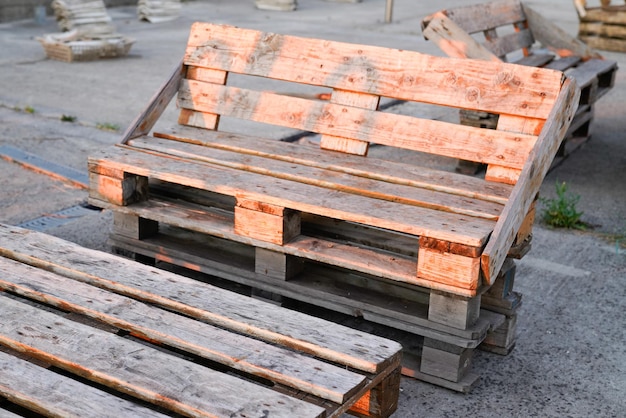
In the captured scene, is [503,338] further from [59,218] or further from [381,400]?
[59,218]

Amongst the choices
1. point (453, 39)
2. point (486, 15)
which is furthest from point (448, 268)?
point (486, 15)

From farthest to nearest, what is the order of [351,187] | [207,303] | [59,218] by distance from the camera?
[59,218], [351,187], [207,303]

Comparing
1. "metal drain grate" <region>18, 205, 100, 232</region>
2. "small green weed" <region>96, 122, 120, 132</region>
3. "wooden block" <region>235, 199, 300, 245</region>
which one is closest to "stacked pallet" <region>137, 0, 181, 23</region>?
"small green weed" <region>96, 122, 120, 132</region>

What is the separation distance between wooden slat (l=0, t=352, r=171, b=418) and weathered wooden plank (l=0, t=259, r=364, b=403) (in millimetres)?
344

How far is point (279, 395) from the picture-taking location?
246 centimetres

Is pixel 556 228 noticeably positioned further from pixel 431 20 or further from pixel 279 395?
pixel 279 395

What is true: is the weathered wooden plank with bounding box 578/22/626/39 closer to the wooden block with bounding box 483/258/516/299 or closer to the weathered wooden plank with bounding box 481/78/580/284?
the weathered wooden plank with bounding box 481/78/580/284

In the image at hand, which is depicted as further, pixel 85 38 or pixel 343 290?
pixel 85 38

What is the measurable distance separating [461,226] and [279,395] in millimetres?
1088

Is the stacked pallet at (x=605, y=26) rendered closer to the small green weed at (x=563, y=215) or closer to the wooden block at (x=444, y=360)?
the small green weed at (x=563, y=215)

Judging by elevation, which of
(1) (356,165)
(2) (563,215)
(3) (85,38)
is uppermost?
(1) (356,165)

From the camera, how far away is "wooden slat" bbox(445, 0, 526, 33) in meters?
6.59

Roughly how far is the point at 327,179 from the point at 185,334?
1.12m

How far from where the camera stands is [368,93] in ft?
12.8
